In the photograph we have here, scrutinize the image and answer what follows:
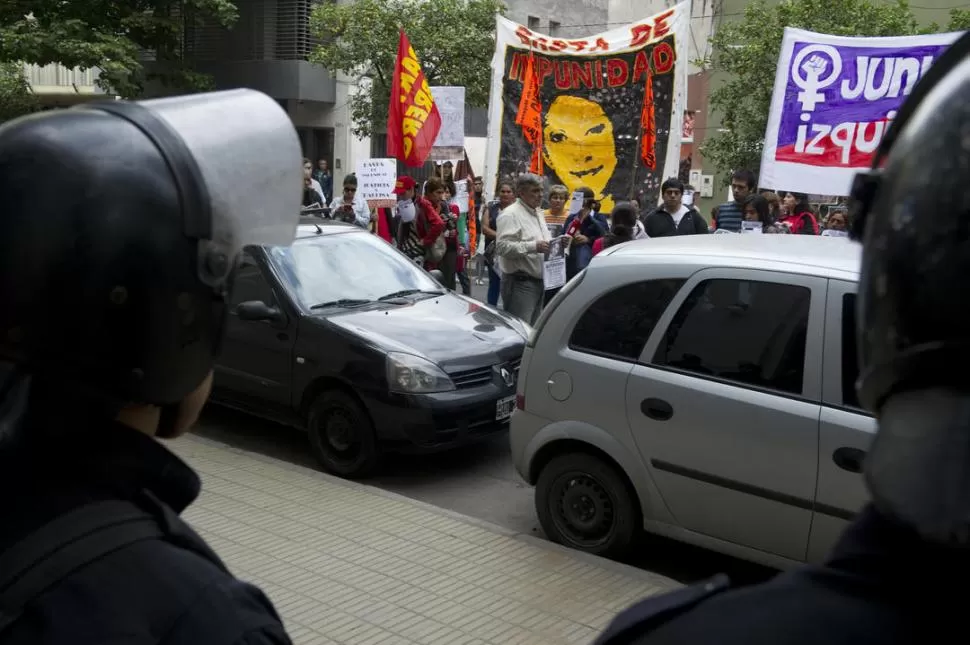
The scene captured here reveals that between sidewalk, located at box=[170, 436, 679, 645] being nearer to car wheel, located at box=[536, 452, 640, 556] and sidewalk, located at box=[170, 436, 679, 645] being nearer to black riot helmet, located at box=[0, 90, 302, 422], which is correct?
car wheel, located at box=[536, 452, 640, 556]

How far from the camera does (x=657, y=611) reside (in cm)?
102

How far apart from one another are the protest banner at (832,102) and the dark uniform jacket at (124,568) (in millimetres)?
7958

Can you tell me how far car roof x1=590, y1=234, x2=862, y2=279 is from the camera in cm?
451

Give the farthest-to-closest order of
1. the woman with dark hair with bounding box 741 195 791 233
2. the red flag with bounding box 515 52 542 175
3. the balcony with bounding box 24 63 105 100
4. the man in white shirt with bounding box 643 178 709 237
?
1. the balcony with bounding box 24 63 105 100
2. the red flag with bounding box 515 52 542 175
3. the woman with dark hair with bounding box 741 195 791 233
4. the man in white shirt with bounding box 643 178 709 237

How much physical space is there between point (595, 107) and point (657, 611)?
11.5 m

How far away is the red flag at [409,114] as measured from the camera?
12.2 meters

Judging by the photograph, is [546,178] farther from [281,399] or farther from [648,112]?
[281,399]

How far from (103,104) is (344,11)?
86.9 feet

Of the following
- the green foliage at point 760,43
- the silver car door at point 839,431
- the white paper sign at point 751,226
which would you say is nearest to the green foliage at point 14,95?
the green foliage at point 760,43

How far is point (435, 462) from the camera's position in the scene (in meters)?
7.04

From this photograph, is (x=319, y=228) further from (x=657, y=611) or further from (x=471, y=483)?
Result: (x=657, y=611)

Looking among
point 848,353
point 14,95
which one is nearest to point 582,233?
point 848,353

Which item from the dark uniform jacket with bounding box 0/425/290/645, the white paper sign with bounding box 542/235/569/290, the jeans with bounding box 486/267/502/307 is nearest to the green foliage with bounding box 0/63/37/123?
the jeans with bounding box 486/267/502/307

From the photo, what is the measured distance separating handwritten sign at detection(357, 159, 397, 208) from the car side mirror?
5728mm
